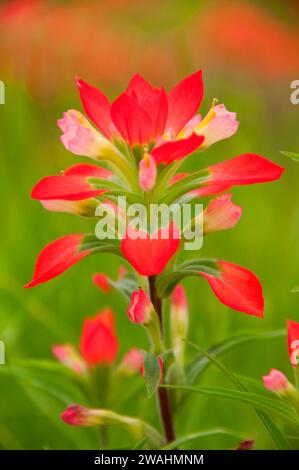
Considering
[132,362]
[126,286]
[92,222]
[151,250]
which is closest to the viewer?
[151,250]

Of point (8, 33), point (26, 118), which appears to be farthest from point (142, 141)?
point (8, 33)

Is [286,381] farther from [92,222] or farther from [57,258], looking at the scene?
[92,222]

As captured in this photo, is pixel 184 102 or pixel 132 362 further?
pixel 132 362

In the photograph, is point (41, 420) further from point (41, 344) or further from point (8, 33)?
point (8, 33)

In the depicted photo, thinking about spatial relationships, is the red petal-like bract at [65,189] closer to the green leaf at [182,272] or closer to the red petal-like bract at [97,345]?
the green leaf at [182,272]

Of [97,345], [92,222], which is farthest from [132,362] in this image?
[92,222]
